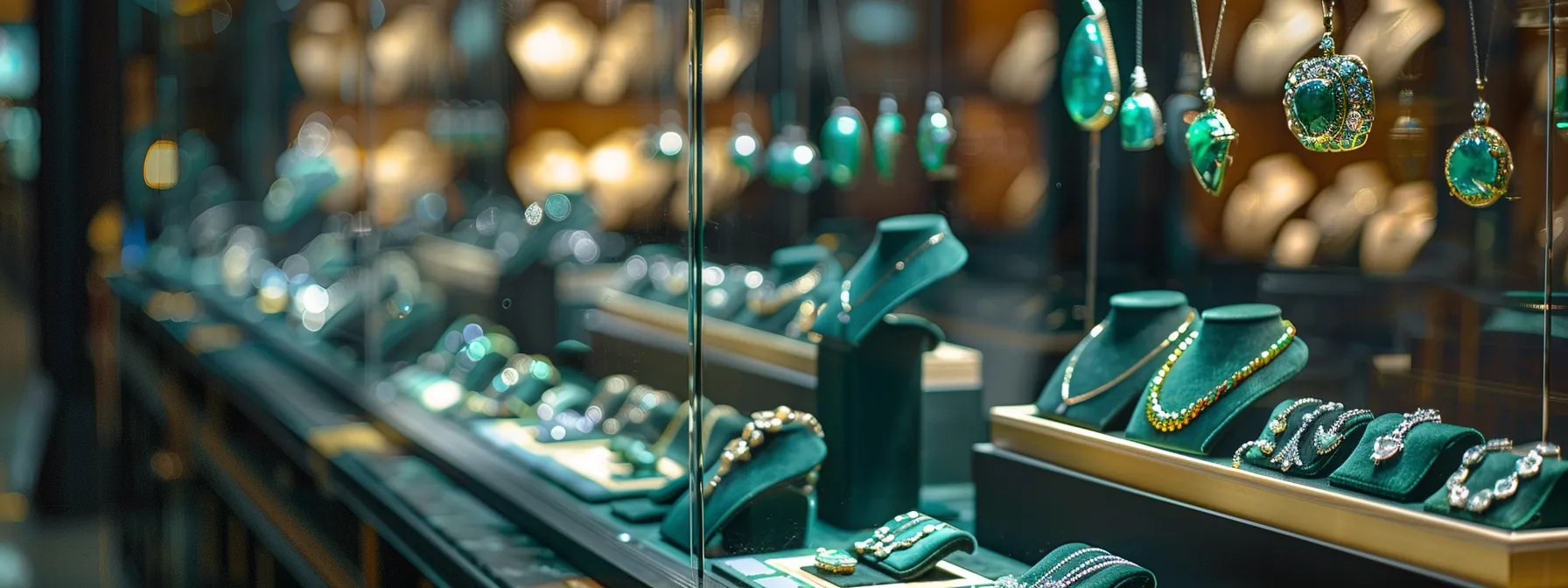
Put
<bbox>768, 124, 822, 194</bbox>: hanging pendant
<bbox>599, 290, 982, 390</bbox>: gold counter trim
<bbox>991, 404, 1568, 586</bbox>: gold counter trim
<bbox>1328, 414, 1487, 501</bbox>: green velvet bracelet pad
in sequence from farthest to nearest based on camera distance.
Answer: <bbox>768, 124, 822, 194</bbox>: hanging pendant < <bbox>599, 290, 982, 390</bbox>: gold counter trim < <bbox>1328, 414, 1487, 501</bbox>: green velvet bracelet pad < <bbox>991, 404, 1568, 586</bbox>: gold counter trim

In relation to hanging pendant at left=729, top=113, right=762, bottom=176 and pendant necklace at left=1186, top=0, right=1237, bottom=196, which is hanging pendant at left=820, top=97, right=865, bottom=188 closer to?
hanging pendant at left=729, top=113, right=762, bottom=176

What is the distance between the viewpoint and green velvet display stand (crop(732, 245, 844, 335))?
74.9 inches

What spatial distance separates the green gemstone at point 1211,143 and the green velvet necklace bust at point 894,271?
1.14ft

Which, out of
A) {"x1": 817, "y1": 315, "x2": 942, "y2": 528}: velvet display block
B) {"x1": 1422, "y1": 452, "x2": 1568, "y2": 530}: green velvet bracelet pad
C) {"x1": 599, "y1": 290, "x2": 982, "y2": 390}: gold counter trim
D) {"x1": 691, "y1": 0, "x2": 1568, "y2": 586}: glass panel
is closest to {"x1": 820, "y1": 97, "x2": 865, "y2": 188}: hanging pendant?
{"x1": 691, "y1": 0, "x2": 1568, "y2": 586}: glass panel

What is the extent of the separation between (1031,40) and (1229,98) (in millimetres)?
361

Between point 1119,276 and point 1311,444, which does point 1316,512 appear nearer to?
point 1311,444

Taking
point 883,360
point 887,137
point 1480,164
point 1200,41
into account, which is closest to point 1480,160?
point 1480,164

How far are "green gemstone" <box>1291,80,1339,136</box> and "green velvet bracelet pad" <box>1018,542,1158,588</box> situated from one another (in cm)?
37

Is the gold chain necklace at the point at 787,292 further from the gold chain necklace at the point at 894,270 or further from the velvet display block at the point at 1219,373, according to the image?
the velvet display block at the point at 1219,373

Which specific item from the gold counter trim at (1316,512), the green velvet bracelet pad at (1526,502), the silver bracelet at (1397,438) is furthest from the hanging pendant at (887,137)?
the green velvet bracelet pad at (1526,502)

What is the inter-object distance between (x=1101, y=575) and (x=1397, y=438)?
25 centimetres

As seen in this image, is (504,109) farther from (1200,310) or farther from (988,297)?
(1200,310)

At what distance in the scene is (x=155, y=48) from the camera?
4656 mm

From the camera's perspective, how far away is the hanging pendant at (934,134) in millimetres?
1941
